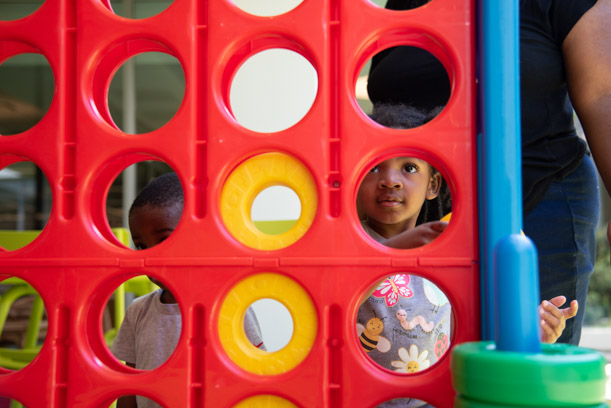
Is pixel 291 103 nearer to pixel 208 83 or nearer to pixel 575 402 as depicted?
pixel 208 83

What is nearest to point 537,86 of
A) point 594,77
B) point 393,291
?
point 594,77

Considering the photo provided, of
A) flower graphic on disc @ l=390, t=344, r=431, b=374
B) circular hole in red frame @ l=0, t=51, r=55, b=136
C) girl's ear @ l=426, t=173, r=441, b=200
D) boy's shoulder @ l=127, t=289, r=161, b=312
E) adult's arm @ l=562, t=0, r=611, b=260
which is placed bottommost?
flower graphic on disc @ l=390, t=344, r=431, b=374

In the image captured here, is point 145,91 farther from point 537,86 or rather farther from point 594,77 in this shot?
point 594,77

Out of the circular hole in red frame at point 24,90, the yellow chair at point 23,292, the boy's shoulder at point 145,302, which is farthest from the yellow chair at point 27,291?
the circular hole in red frame at point 24,90

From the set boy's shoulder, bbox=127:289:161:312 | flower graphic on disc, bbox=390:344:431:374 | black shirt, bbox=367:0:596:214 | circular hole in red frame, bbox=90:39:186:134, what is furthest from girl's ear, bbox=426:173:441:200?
circular hole in red frame, bbox=90:39:186:134

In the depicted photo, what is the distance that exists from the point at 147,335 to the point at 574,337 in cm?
70

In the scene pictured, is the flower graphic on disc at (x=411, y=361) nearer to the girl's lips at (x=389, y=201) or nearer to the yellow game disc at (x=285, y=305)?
the girl's lips at (x=389, y=201)

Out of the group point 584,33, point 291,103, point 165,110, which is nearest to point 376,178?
point 584,33

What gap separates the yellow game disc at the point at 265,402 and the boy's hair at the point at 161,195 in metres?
0.54

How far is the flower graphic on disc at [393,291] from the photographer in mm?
927

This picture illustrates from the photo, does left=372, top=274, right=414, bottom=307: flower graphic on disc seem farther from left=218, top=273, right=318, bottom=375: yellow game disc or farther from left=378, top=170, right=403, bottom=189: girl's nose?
left=218, top=273, right=318, bottom=375: yellow game disc

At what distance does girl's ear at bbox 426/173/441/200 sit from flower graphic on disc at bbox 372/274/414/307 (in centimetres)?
15

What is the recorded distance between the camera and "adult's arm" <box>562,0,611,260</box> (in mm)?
615

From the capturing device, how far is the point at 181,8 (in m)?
0.55
